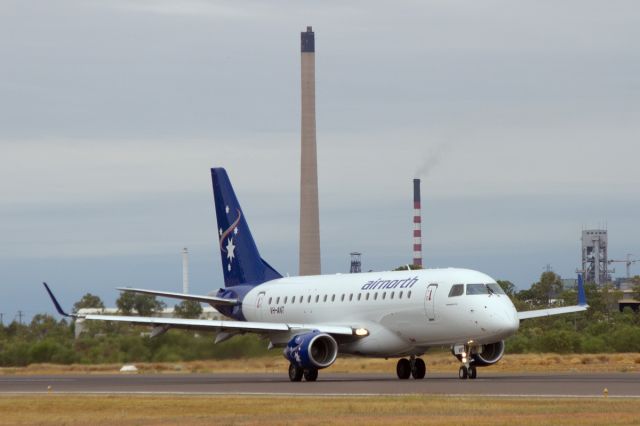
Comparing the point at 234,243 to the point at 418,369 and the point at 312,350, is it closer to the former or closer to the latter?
the point at 312,350

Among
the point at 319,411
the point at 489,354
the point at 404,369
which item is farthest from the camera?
the point at 404,369

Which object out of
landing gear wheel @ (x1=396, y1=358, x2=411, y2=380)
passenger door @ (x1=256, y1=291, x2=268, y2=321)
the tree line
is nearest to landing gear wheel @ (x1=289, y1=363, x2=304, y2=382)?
landing gear wheel @ (x1=396, y1=358, x2=411, y2=380)

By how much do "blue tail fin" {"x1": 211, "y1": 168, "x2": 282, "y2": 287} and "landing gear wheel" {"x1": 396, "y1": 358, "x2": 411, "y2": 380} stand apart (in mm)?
11221

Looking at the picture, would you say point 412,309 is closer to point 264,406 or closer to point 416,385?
point 416,385

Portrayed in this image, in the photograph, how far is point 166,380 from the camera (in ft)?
168

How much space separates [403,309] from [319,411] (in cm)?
1808

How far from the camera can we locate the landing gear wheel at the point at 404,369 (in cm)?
4994

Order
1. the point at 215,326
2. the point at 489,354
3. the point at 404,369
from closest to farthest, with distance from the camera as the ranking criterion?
1. the point at 489,354
2. the point at 404,369
3. the point at 215,326

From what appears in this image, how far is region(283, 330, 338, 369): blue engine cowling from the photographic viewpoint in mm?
48094

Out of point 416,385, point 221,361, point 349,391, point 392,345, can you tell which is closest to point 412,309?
point 392,345

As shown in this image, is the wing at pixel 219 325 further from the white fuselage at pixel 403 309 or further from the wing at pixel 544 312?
the wing at pixel 544 312

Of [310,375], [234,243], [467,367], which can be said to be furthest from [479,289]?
[234,243]

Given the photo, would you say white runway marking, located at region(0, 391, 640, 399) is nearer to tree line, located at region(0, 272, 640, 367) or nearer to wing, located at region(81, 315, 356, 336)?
wing, located at region(81, 315, 356, 336)

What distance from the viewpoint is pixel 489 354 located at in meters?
48.7
